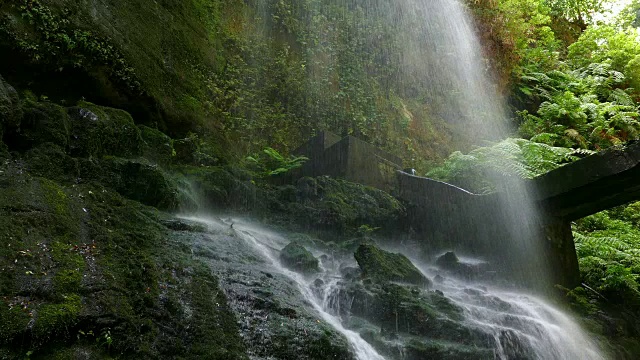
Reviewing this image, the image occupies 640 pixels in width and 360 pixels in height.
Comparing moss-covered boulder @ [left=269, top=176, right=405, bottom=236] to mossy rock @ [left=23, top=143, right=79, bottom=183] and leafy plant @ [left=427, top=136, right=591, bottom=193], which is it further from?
mossy rock @ [left=23, top=143, right=79, bottom=183]

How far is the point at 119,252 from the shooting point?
11.3ft

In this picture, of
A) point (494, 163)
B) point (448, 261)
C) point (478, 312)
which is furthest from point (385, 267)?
point (494, 163)

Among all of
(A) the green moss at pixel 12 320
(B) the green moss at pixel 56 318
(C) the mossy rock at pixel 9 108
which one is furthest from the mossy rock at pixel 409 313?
(C) the mossy rock at pixel 9 108

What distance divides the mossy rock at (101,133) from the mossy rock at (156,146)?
43cm

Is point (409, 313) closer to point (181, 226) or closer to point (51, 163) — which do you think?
point (181, 226)

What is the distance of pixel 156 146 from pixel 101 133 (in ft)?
4.11

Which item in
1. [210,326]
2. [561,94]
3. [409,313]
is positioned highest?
[561,94]

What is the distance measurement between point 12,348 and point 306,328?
80.3 inches

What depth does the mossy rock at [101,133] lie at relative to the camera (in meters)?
5.02

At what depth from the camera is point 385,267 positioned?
543cm

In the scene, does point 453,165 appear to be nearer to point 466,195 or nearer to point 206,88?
point 466,195

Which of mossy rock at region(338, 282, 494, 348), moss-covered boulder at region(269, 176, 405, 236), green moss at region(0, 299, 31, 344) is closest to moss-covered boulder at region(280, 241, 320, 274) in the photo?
mossy rock at region(338, 282, 494, 348)

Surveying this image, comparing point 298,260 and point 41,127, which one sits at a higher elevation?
point 41,127

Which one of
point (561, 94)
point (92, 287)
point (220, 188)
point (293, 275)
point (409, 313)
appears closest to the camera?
point (92, 287)
